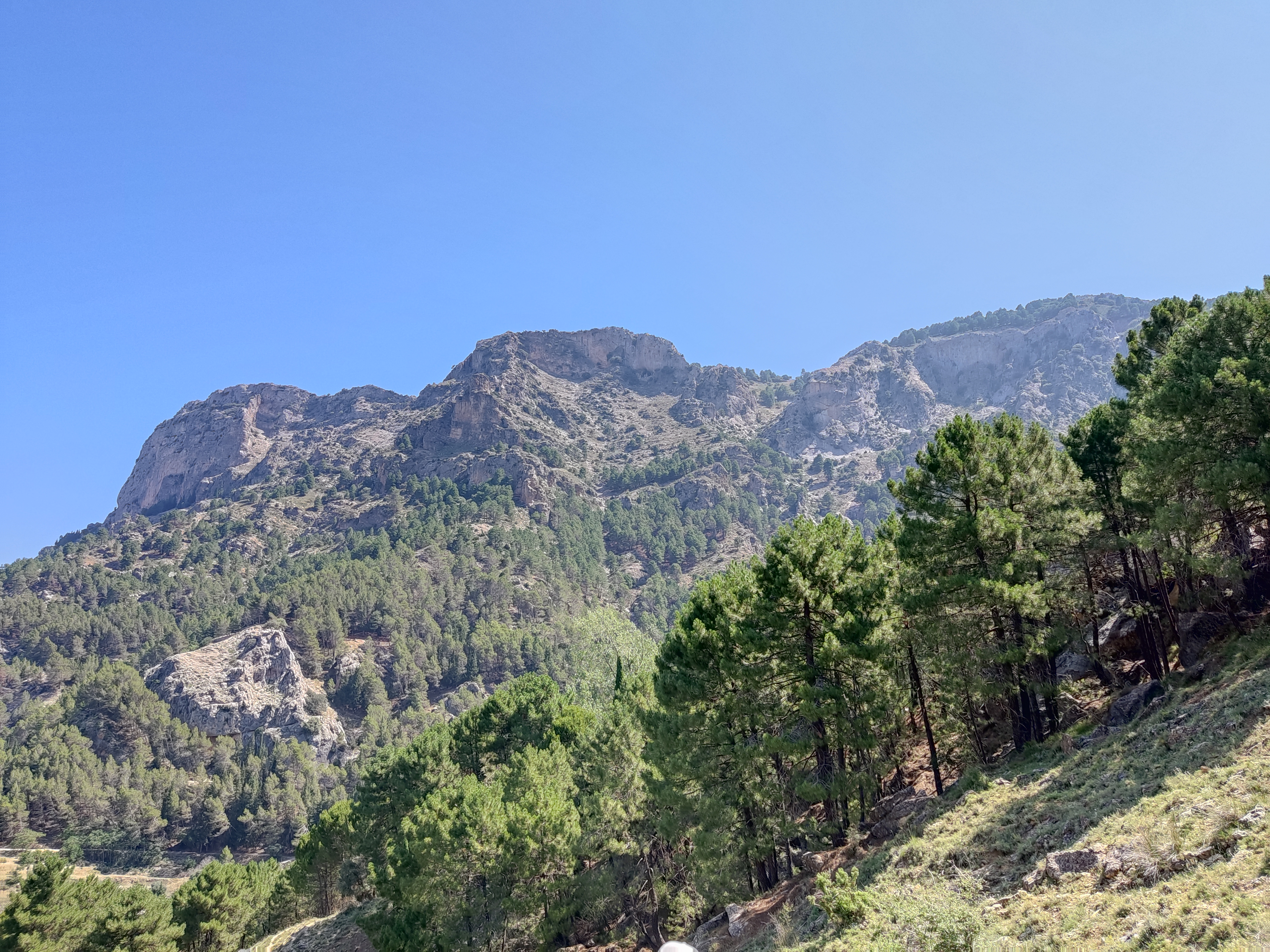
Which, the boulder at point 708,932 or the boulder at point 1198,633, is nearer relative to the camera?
the boulder at point 708,932

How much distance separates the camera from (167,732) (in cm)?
11712

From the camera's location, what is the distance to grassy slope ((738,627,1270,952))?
8.47 meters

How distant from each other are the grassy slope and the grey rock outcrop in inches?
5247

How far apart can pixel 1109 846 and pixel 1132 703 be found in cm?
981

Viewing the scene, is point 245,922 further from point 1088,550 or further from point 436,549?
point 436,549

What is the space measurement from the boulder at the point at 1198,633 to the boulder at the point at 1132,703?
8.72 ft

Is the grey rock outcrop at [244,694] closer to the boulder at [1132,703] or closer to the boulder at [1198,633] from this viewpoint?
the boulder at [1132,703]

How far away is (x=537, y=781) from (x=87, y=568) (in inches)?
8890

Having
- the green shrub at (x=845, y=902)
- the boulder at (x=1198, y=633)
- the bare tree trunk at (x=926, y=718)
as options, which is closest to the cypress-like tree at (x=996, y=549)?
the bare tree trunk at (x=926, y=718)

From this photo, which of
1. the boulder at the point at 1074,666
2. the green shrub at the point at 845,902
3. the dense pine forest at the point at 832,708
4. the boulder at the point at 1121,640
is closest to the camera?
the green shrub at the point at 845,902

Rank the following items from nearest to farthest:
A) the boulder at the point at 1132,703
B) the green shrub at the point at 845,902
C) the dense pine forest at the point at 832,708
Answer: the green shrub at the point at 845,902 < the boulder at the point at 1132,703 < the dense pine forest at the point at 832,708

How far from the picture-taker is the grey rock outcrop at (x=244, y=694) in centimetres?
12362

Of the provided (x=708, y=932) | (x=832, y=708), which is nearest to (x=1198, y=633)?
(x=832, y=708)

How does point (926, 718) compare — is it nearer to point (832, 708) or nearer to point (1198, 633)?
point (832, 708)
